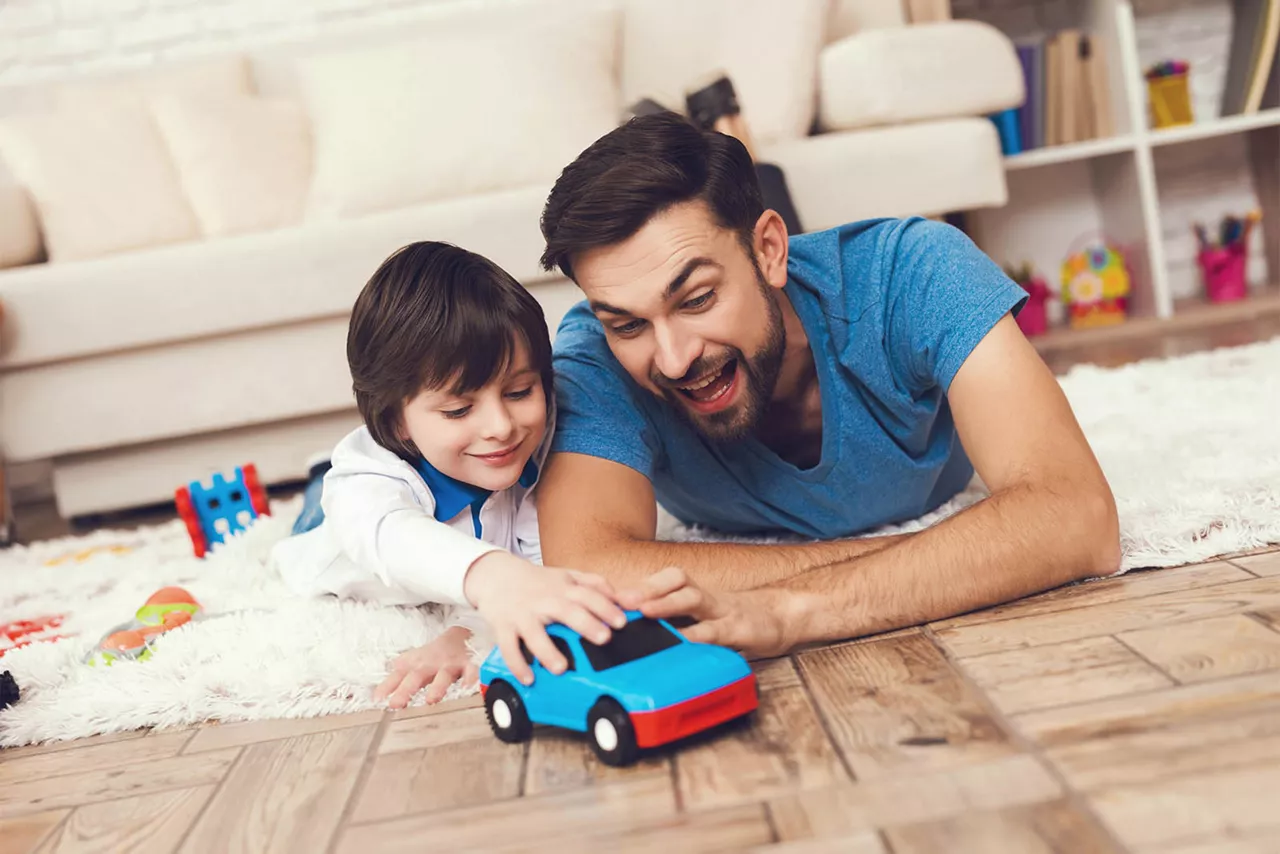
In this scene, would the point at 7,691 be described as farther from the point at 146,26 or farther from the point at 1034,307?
the point at 1034,307

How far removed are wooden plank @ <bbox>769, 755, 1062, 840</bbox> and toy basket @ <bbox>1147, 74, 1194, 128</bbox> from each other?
10.6 feet

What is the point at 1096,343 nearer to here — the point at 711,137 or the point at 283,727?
the point at 711,137

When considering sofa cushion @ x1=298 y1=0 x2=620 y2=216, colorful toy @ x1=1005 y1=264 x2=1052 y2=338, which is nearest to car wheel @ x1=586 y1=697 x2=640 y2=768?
sofa cushion @ x1=298 y1=0 x2=620 y2=216

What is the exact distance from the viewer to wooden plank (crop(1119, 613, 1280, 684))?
96cm

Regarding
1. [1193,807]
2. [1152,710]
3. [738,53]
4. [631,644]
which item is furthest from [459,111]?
[1193,807]

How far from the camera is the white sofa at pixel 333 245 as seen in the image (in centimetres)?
268

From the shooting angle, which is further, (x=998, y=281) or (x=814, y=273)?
(x=814, y=273)

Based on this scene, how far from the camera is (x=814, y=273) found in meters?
1.50

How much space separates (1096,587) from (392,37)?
293 cm

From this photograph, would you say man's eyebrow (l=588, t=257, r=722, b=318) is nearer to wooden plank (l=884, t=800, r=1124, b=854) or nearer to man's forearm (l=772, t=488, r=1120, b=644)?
man's forearm (l=772, t=488, r=1120, b=644)

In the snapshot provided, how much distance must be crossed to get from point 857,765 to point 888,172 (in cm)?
214

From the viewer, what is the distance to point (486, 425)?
4.62ft

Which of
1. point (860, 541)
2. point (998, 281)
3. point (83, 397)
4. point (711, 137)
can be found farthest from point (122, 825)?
point (83, 397)

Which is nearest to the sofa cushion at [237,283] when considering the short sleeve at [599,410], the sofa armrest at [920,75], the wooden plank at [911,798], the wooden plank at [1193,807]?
the sofa armrest at [920,75]
